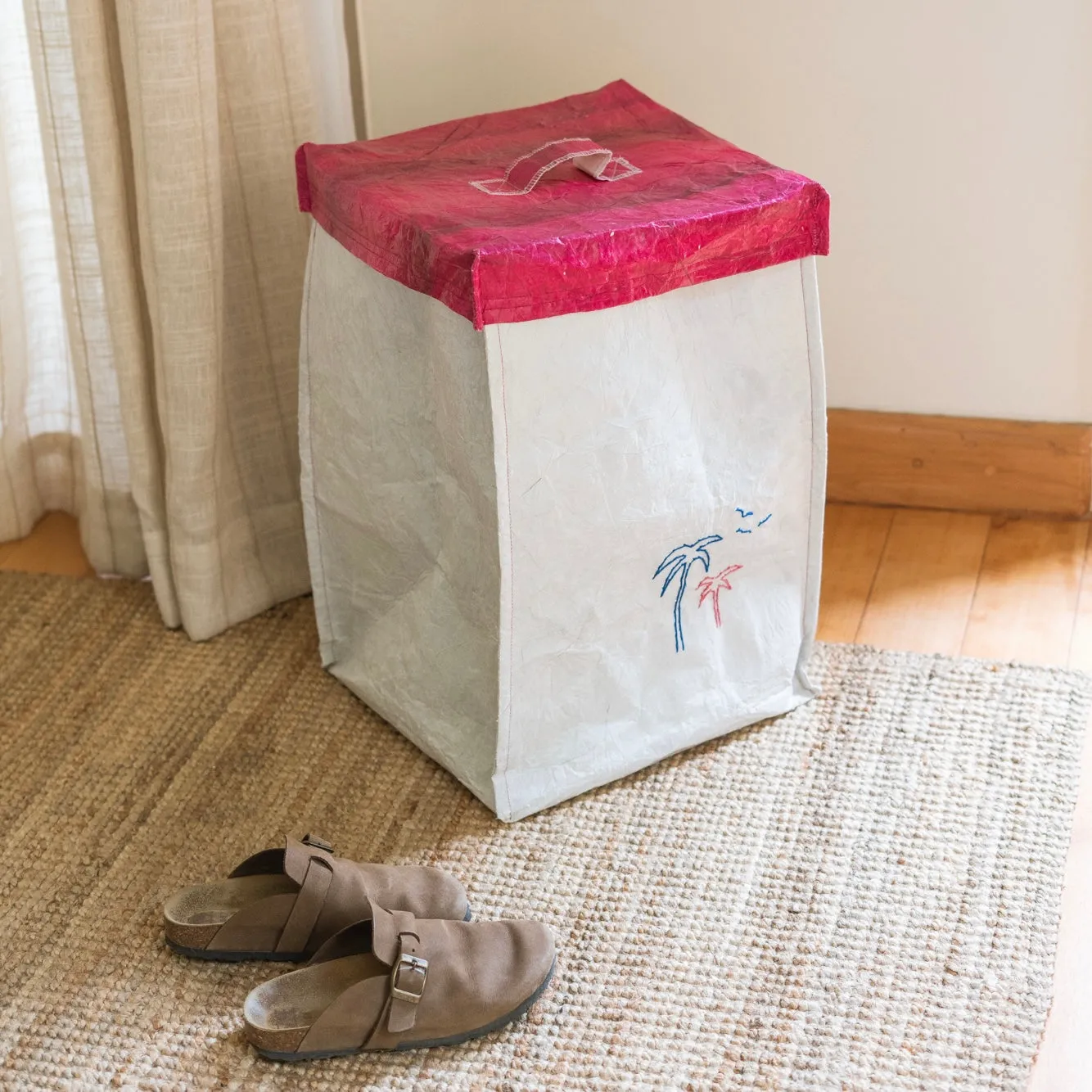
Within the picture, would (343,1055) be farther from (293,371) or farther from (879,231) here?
(879,231)

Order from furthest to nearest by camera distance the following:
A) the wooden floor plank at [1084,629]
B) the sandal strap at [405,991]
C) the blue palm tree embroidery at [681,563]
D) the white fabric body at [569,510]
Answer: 1. the wooden floor plank at [1084,629]
2. the blue palm tree embroidery at [681,563]
3. the white fabric body at [569,510]
4. the sandal strap at [405,991]

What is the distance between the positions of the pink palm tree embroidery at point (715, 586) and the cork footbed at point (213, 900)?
1.56ft

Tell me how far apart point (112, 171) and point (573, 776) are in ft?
2.56

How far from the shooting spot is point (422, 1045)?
3.67ft

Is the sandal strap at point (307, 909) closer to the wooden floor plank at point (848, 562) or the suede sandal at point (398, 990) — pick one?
the suede sandal at point (398, 990)

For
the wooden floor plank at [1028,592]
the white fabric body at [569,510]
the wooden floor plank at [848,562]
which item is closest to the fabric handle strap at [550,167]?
the white fabric body at [569,510]

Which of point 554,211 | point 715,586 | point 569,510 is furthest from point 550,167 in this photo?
point 715,586

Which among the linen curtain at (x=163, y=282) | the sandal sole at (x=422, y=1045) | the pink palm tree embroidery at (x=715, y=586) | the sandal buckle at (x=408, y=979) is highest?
the linen curtain at (x=163, y=282)

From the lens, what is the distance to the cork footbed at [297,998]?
1.10m

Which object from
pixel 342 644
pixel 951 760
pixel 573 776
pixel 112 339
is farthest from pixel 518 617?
pixel 112 339

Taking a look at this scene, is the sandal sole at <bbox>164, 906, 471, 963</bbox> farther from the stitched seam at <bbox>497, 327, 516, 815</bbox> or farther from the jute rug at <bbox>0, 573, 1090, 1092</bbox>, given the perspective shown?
the stitched seam at <bbox>497, 327, 516, 815</bbox>

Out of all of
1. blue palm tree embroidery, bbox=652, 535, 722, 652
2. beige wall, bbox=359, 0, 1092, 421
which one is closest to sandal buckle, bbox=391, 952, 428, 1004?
blue palm tree embroidery, bbox=652, 535, 722, 652

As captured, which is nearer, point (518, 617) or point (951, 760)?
point (518, 617)

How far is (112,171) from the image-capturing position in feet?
4.74
